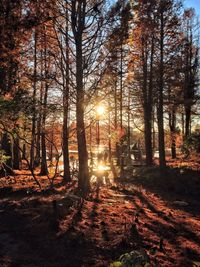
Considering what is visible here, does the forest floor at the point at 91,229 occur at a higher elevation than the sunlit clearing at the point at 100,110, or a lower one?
lower

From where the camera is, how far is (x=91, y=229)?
638 cm

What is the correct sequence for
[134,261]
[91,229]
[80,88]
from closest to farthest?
[134,261] → [91,229] → [80,88]

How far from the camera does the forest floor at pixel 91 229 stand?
200 inches

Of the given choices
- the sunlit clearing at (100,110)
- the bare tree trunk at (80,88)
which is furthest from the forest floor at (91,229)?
the sunlit clearing at (100,110)

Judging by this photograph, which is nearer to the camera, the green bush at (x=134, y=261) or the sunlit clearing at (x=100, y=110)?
the green bush at (x=134, y=261)

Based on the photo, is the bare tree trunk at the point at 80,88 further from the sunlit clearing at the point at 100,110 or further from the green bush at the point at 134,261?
the green bush at the point at 134,261

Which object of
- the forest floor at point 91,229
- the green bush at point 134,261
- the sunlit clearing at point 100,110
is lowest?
the forest floor at point 91,229

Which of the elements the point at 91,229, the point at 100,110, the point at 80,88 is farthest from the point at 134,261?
the point at 100,110

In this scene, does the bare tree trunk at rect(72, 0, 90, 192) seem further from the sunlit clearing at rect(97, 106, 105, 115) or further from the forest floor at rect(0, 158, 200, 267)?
the sunlit clearing at rect(97, 106, 105, 115)

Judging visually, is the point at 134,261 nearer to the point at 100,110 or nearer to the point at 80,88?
the point at 80,88

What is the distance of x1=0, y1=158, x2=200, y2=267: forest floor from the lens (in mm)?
5074

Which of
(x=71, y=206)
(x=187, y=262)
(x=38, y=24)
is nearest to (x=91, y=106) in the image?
(x=38, y=24)

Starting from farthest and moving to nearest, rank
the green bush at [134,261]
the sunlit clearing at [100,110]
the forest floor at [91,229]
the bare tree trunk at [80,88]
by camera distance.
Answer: the sunlit clearing at [100,110]
the bare tree trunk at [80,88]
the forest floor at [91,229]
the green bush at [134,261]

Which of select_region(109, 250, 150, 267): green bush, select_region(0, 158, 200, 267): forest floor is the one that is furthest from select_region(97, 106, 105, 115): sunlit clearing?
select_region(109, 250, 150, 267): green bush
